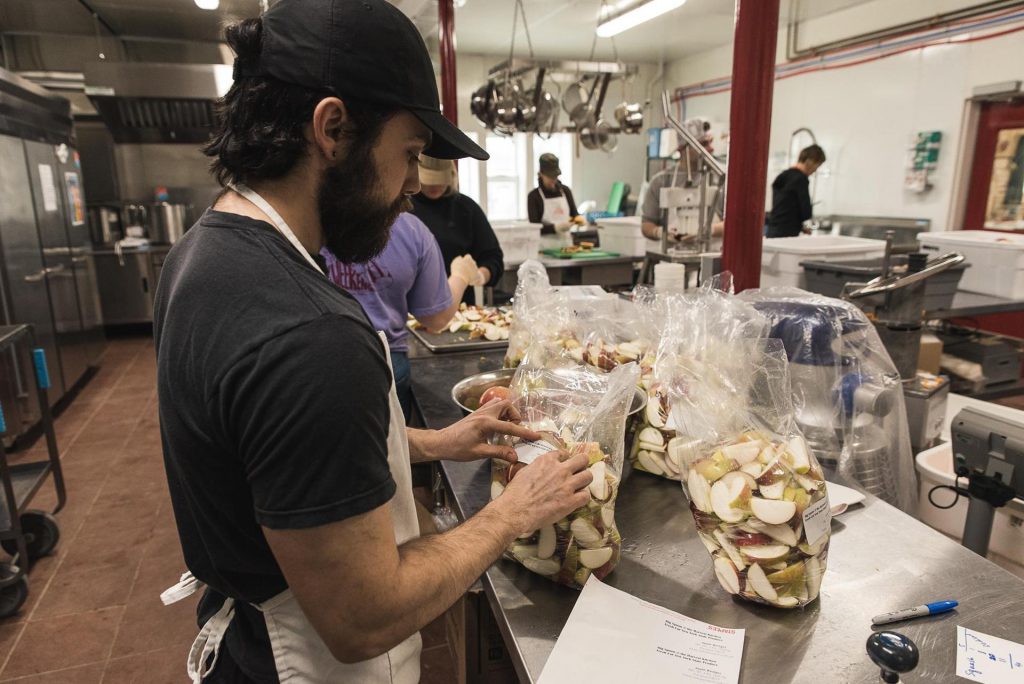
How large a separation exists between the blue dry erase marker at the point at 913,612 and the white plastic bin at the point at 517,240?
4.26m

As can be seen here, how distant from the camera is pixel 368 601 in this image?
28.8 inches

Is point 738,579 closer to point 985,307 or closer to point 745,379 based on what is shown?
point 745,379

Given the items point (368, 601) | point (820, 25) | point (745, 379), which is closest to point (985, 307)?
point (745, 379)

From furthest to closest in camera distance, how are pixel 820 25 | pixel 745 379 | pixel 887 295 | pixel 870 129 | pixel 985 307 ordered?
pixel 820 25, pixel 870 129, pixel 985 307, pixel 887 295, pixel 745 379

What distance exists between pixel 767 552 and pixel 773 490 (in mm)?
90

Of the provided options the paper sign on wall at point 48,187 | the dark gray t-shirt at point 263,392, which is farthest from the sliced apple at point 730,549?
the paper sign on wall at point 48,187

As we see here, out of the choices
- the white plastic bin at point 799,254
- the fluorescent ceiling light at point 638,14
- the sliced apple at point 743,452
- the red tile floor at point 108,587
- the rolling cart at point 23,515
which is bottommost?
the red tile floor at point 108,587

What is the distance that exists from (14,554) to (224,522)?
8.62 feet

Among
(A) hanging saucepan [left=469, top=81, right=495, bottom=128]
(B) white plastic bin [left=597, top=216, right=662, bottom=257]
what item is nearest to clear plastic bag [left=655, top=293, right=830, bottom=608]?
(B) white plastic bin [left=597, top=216, right=662, bottom=257]

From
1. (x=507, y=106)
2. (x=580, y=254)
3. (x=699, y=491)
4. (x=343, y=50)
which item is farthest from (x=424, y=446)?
(x=507, y=106)

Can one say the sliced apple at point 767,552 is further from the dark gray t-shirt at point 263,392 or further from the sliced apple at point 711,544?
the dark gray t-shirt at point 263,392

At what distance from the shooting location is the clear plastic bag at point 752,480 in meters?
0.91

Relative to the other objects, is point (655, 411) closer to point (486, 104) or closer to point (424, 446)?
point (424, 446)

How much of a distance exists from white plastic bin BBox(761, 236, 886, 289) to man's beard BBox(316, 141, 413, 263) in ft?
8.98
